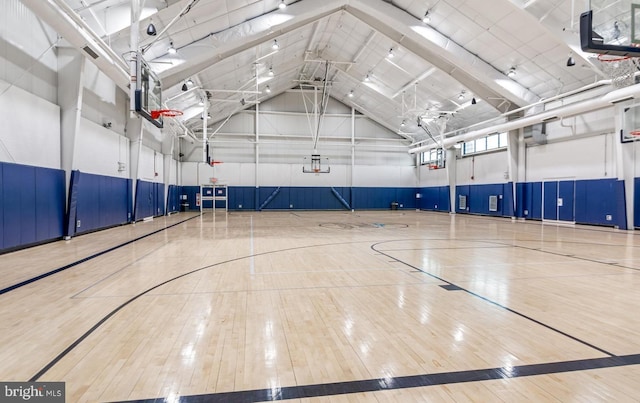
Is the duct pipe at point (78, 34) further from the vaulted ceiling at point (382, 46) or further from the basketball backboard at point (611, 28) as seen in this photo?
the basketball backboard at point (611, 28)

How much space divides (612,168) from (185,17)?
16711 millimetres

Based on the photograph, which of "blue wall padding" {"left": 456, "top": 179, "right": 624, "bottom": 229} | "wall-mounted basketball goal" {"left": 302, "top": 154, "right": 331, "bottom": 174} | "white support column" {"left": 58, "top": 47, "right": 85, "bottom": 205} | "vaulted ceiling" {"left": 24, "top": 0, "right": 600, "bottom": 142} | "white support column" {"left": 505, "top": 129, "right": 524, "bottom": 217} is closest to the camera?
"white support column" {"left": 58, "top": 47, "right": 85, "bottom": 205}

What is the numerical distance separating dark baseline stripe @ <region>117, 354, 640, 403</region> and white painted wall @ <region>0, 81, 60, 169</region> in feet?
27.8

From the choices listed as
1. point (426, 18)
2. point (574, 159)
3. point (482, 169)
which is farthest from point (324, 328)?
point (482, 169)

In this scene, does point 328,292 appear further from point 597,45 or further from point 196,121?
point 196,121

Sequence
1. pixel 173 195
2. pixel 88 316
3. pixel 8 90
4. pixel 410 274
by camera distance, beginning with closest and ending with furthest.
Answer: pixel 88 316 → pixel 410 274 → pixel 8 90 → pixel 173 195

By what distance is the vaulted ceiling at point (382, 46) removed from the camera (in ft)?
37.0

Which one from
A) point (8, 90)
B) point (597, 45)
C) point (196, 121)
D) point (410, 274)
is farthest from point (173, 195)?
point (597, 45)

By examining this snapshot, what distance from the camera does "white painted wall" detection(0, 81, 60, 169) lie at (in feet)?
25.9

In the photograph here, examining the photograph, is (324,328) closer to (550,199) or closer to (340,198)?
(550,199)

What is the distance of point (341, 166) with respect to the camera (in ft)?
93.6

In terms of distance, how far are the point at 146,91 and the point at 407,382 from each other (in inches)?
373

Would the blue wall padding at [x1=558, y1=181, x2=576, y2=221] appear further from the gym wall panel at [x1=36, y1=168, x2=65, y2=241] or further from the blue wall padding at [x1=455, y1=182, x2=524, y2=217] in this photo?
the gym wall panel at [x1=36, y1=168, x2=65, y2=241]

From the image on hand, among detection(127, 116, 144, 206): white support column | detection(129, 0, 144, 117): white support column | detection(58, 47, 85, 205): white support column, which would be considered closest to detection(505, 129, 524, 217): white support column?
detection(129, 0, 144, 117): white support column
